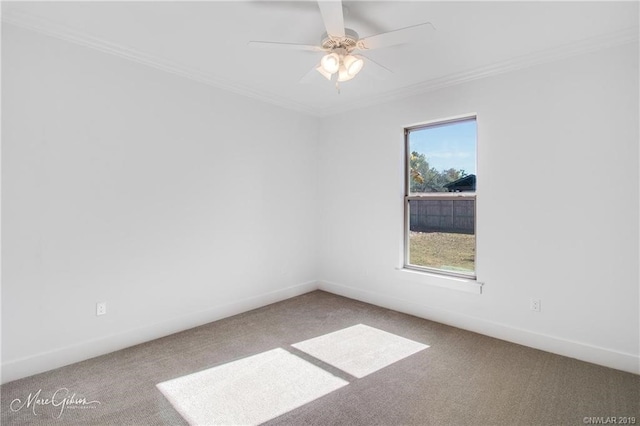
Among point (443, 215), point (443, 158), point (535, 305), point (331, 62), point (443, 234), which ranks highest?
point (331, 62)

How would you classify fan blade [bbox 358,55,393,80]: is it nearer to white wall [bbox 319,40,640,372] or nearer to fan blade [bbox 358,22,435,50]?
fan blade [bbox 358,22,435,50]

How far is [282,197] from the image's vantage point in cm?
424

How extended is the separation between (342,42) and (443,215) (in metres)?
2.20

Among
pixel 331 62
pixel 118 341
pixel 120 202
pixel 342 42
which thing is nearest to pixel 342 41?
pixel 342 42

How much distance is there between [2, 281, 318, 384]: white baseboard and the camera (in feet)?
7.79

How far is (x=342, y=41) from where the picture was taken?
2217 mm

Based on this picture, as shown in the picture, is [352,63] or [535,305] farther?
[535,305]

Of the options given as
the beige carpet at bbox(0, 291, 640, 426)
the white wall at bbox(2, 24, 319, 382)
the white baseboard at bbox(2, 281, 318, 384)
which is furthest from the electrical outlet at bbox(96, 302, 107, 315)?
the beige carpet at bbox(0, 291, 640, 426)

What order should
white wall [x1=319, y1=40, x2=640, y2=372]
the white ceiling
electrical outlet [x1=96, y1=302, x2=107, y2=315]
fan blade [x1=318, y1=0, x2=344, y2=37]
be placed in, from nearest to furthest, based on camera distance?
1. fan blade [x1=318, y1=0, x2=344, y2=37]
2. the white ceiling
3. white wall [x1=319, y1=40, x2=640, y2=372]
4. electrical outlet [x1=96, y1=302, x2=107, y2=315]

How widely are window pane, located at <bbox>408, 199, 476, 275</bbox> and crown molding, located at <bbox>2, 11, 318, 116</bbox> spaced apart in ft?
7.41

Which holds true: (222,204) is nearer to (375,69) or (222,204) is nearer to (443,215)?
(375,69)

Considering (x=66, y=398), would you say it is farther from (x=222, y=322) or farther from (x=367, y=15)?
(x=367, y=15)

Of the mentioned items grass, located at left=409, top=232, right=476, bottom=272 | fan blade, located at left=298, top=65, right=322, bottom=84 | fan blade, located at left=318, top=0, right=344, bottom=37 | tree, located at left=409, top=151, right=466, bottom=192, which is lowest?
grass, located at left=409, top=232, right=476, bottom=272

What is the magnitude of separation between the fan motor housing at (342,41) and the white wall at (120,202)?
5.60ft
